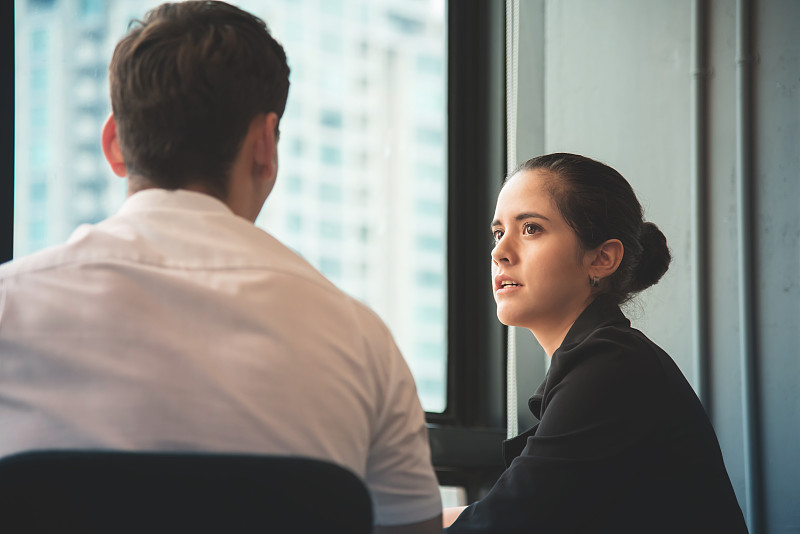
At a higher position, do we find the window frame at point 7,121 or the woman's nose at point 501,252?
the window frame at point 7,121

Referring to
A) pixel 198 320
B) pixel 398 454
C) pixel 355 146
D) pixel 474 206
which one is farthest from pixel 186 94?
pixel 474 206

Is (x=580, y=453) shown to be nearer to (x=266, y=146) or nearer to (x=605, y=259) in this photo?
(x=605, y=259)

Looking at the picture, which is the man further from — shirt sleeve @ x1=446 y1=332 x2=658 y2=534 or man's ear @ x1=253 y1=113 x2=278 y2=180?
shirt sleeve @ x1=446 y1=332 x2=658 y2=534

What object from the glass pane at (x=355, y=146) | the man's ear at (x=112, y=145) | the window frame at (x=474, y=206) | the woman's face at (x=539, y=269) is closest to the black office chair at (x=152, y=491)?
the man's ear at (x=112, y=145)

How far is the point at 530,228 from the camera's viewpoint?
67.3 inches

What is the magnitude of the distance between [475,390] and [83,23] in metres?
1.46

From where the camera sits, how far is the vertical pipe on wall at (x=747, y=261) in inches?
81.7

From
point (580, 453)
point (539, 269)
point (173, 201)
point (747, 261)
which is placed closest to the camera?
point (173, 201)

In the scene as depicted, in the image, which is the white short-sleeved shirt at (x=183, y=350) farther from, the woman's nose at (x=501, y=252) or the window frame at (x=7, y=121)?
the window frame at (x=7, y=121)

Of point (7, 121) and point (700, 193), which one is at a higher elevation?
point (7, 121)

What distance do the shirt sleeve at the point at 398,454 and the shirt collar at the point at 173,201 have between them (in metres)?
0.22

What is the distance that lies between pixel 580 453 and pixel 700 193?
1.14 meters

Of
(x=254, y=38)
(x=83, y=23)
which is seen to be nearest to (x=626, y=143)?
(x=83, y=23)

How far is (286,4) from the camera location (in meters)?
2.36
